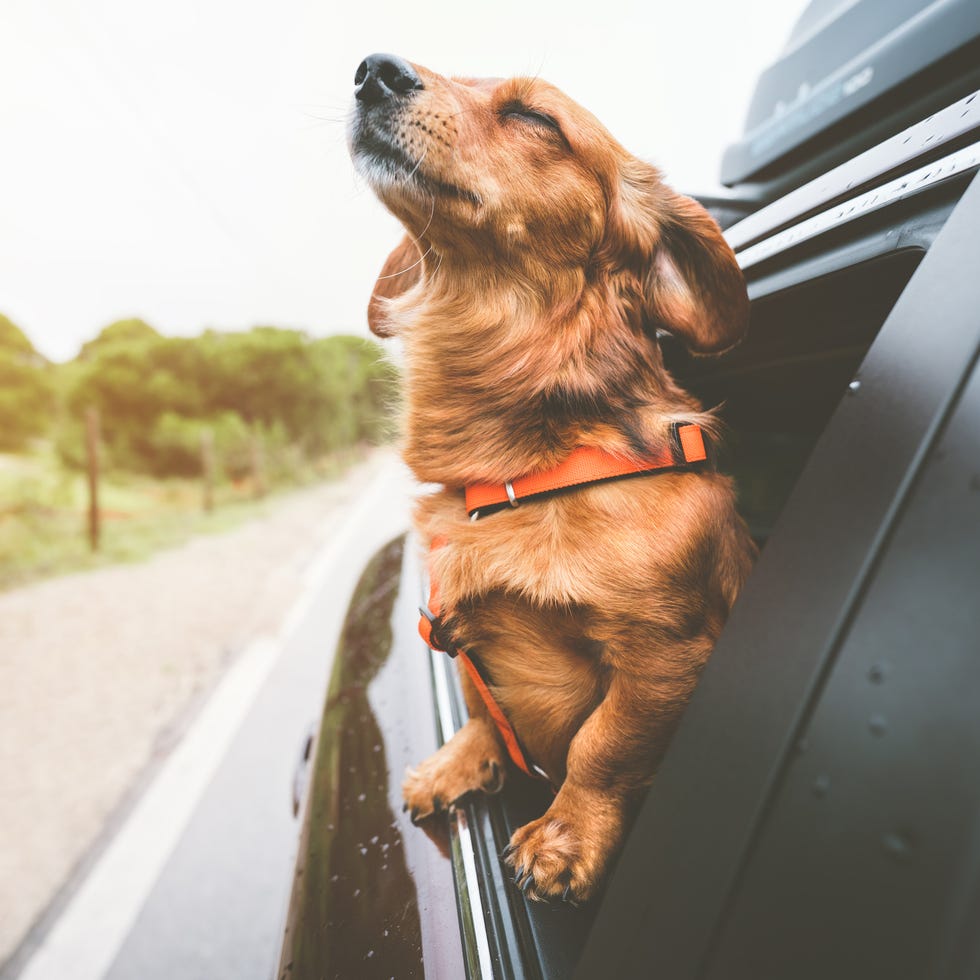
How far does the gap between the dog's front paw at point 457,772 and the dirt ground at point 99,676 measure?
7.81 ft

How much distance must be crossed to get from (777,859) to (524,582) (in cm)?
65

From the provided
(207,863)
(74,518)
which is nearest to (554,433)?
(207,863)

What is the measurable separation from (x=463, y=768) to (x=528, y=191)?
1350 millimetres

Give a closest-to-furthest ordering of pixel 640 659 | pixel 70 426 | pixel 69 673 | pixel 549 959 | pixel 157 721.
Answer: pixel 549 959 < pixel 640 659 < pixel 157 721 < pixel 69 673 < pixel 70 426

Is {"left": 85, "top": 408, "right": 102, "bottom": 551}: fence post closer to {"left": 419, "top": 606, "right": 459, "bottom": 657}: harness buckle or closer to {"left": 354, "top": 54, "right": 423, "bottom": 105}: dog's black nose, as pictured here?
{"left": 354, "top": 54, "right": 423, "bottom": 105}: dog's black nose

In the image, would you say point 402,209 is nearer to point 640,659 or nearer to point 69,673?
point 640,659

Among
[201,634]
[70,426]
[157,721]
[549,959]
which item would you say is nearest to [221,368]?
[70,426]

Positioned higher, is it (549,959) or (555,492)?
(555,492)

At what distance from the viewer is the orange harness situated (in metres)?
1.19

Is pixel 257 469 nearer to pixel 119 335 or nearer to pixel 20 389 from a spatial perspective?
pixel 119 335

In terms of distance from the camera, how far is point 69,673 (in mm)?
4957

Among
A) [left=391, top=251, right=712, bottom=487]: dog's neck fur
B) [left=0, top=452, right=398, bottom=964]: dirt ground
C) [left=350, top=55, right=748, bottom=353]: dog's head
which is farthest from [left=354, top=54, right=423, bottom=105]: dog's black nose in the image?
[left=0, top=452, right=398, bottom=964]: dirt ground

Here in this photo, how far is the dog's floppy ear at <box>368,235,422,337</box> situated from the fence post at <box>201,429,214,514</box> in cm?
1046

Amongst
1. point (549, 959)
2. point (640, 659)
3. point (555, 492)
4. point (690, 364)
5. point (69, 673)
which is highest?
point (690, 364)
